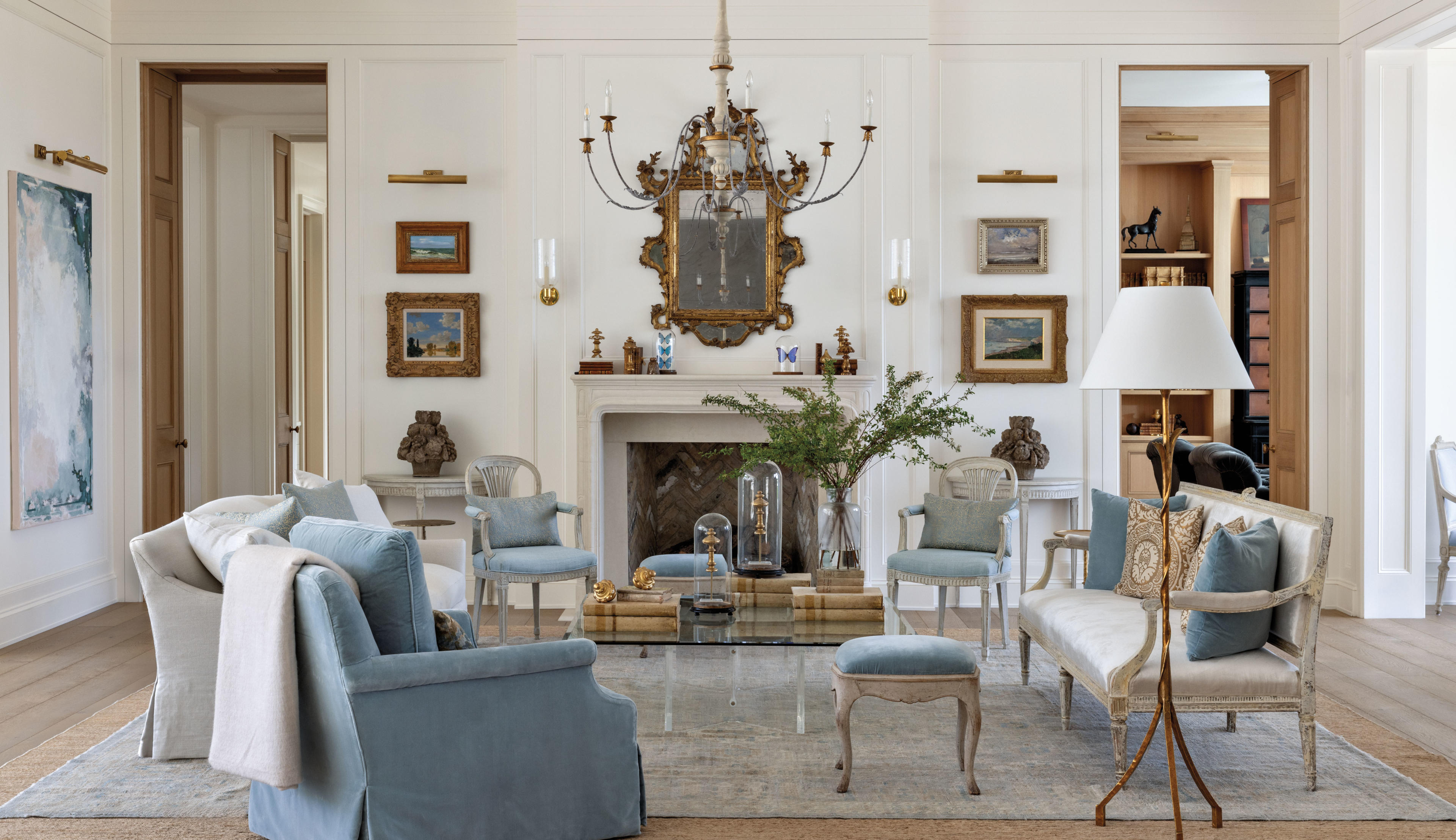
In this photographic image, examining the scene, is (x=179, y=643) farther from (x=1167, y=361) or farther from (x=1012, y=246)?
(x=1012, y=246)

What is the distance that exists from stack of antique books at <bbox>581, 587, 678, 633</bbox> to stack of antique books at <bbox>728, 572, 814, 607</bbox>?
38 centimetres

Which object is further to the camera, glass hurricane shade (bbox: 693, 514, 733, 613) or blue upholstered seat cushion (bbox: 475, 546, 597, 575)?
blue upholstered seat cushion (bbox: 475, 546, 597, 575)

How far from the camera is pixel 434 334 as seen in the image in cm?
639

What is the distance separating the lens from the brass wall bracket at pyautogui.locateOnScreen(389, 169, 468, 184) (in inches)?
246

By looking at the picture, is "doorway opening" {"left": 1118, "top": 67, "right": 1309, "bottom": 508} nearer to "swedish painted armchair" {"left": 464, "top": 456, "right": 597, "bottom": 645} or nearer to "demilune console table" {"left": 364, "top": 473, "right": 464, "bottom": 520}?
"swedish painted armchair" {"left": 464, "top": 456, "right": 597, "bottom": 645}

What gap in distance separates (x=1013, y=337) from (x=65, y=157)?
5.27m

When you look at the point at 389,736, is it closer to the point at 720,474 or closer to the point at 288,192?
the point at 720,474

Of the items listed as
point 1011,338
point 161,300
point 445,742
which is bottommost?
point 445,742

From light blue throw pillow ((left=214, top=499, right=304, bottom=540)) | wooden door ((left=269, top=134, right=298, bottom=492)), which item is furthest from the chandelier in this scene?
wooden door ((left=269, top=134, right=298, bottom=492))

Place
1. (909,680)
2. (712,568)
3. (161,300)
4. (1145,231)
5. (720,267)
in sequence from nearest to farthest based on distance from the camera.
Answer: (909,680) → (712,568) → (720,267) → (161,300) → (1145,231)

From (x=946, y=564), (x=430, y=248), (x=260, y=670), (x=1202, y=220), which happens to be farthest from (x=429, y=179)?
(x=1202, y=220)

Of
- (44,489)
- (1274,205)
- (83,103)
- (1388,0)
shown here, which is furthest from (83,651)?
(1388,0)

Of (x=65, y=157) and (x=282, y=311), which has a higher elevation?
(x=65, y=157)

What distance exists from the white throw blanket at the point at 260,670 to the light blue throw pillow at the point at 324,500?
1285 millimetres
